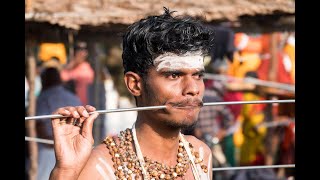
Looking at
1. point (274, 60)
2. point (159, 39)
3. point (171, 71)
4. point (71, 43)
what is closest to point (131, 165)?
point (171, 71)

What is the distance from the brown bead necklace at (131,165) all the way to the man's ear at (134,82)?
0.20 metres

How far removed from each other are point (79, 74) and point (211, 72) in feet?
5.32

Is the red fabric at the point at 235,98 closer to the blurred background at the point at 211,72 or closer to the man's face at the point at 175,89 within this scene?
the blurred background at the point at 211,72

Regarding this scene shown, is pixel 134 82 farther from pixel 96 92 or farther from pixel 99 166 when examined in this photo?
pixel 96 92

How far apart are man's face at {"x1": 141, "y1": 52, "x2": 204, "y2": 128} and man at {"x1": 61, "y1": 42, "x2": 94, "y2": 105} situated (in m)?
4.69

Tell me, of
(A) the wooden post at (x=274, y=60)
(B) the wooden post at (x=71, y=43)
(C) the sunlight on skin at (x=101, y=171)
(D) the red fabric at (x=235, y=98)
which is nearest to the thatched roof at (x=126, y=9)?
(B) the wooden post at (x=71, y=43)

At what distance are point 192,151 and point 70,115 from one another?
83cm

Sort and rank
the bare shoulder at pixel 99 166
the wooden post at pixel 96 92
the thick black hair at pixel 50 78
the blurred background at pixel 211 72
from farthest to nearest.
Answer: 1. the wooden post at pixel 96 92
2. the thick black hair at pixel 50 78
3. the blurred background at pixel 211 72
4. the bare shoulder at pixel 99 166

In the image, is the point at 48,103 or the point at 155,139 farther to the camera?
the point at 48,103

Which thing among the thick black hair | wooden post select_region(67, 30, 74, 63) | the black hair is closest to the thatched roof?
wooden post select_region(67, 30, 74, 63)

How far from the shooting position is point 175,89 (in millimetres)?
3818

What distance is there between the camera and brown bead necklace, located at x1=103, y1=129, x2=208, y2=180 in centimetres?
383

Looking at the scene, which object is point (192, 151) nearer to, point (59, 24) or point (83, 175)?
point (83, 175)

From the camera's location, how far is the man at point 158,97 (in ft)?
12.5
